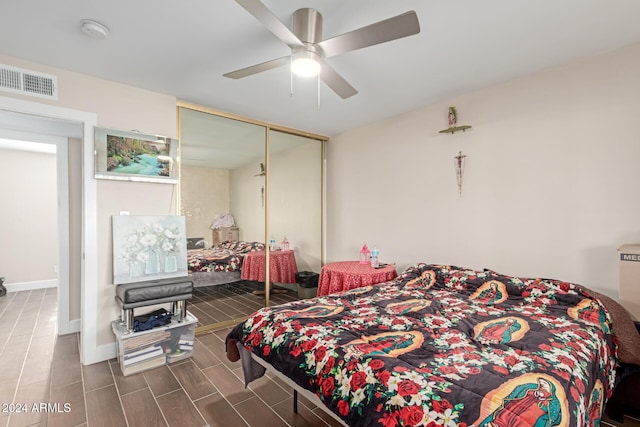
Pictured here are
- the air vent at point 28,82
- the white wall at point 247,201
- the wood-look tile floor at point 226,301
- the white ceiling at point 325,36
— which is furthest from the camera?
the white wall at point 247,201

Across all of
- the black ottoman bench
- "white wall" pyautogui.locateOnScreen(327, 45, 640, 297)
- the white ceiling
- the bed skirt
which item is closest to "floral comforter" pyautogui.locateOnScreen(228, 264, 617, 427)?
"white wall" pyautogui.locateOnScreen(327, 45, 640, 297)

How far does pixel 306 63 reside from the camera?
5.78 feet

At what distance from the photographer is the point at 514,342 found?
1609 mm

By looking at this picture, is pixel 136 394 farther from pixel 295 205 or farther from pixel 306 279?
pixel 295 205

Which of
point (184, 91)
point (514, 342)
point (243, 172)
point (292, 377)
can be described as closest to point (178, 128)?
point (184, 91)

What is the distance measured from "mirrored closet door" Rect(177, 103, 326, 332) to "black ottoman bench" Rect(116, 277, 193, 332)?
0.45 meters

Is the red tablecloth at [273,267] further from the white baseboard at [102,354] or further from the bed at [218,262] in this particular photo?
the white baseboard at [102,354]

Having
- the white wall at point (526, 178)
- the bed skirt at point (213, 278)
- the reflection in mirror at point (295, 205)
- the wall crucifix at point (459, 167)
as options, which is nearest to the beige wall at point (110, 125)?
the bed skirt at point (213, 278)

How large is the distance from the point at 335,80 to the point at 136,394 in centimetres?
268

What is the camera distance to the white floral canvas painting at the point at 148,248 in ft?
8.80

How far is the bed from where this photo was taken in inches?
127

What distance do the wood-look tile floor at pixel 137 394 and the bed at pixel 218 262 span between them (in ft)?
2.40

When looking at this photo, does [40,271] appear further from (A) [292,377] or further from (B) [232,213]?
(A) [292,377]

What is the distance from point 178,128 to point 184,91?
408mm
